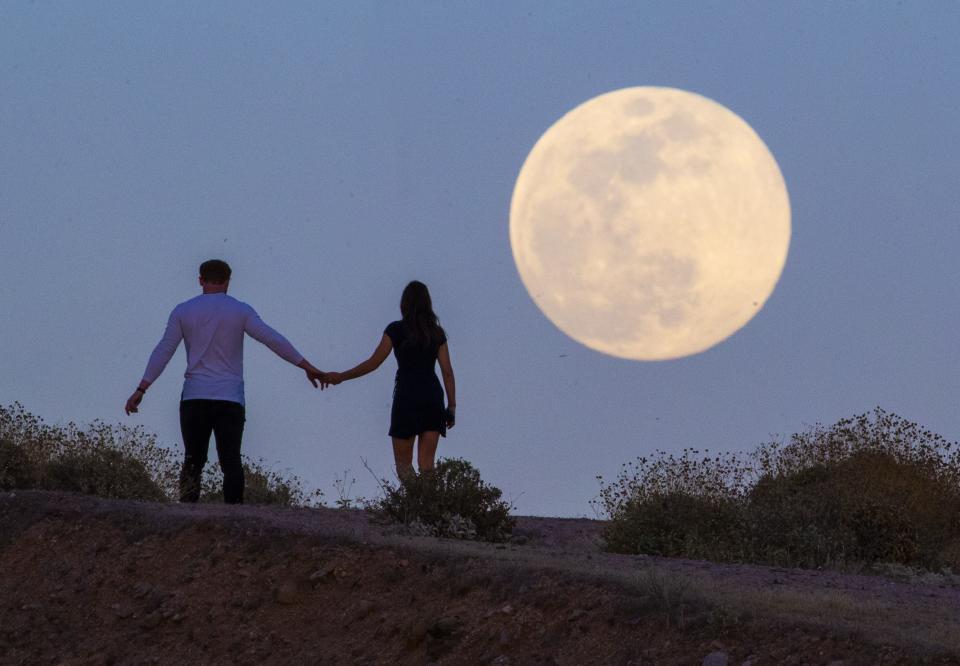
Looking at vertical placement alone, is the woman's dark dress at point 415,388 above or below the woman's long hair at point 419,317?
below

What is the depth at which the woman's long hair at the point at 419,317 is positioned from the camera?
13.2m

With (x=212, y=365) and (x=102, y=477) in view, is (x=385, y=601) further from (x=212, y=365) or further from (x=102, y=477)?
(x=102, y=477)

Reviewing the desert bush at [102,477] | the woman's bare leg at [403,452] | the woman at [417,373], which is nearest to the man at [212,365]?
the woman at [417,373]

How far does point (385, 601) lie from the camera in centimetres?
918

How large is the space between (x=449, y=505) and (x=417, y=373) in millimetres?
1276

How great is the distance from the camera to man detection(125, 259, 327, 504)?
12.5 meters

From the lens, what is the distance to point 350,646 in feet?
28.8

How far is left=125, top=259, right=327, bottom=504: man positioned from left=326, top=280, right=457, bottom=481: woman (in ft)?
3.41

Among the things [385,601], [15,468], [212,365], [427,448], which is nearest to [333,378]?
[427,448]

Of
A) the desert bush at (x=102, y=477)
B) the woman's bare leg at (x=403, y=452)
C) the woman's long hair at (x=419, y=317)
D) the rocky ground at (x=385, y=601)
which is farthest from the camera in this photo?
the desert bush at (x=102, y=477)

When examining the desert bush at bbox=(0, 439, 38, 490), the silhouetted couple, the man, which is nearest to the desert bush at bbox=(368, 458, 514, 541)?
the silhouetted couple

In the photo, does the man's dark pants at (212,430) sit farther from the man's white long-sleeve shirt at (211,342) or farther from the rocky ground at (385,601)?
the rocky ground at (385,601)

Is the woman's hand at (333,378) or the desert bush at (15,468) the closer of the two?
the woman's hand at (333,378)

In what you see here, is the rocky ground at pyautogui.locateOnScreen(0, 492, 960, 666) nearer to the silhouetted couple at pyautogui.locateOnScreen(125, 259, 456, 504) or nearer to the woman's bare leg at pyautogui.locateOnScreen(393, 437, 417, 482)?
the silhouetted couple at pyautogui.locateOnScreen(125, 259, 456, 504)
